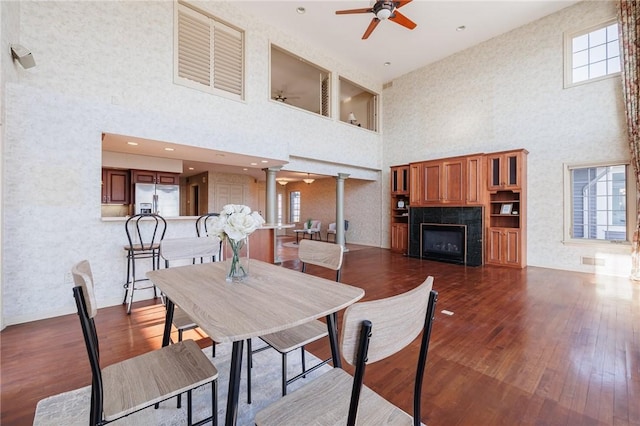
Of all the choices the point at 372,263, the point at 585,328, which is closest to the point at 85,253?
the point at 372,263

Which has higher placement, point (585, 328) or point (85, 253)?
point (85, 253)


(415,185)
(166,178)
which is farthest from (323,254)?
(166,178)

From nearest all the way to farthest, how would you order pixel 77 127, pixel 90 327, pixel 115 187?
pixel 90 327
pixel 77 127
pixel 115 187

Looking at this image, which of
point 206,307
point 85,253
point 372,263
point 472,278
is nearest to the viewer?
point 206,307

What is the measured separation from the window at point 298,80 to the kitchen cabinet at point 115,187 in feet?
13.4

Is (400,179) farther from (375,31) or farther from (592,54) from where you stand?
(592,54)

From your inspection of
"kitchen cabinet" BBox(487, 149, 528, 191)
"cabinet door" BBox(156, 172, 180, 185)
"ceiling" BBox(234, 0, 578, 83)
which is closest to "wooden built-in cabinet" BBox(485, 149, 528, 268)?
"kitchen cabinet" BBox(487, 149, 528, 191)

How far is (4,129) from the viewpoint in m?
2.64

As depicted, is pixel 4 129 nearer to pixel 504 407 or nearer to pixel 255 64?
pixel 255 64

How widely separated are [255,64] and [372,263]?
192 inches

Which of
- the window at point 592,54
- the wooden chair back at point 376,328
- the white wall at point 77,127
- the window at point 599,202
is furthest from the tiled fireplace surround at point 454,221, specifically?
the wooden chair back at point 376,328

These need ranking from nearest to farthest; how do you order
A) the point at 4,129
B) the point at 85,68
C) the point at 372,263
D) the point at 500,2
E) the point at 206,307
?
the point at 206,307
the point at 4,129
the point at 85,68
the point at 500,2
the point at 372,263

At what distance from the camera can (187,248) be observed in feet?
7.12

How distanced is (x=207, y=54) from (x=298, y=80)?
3.45 m
